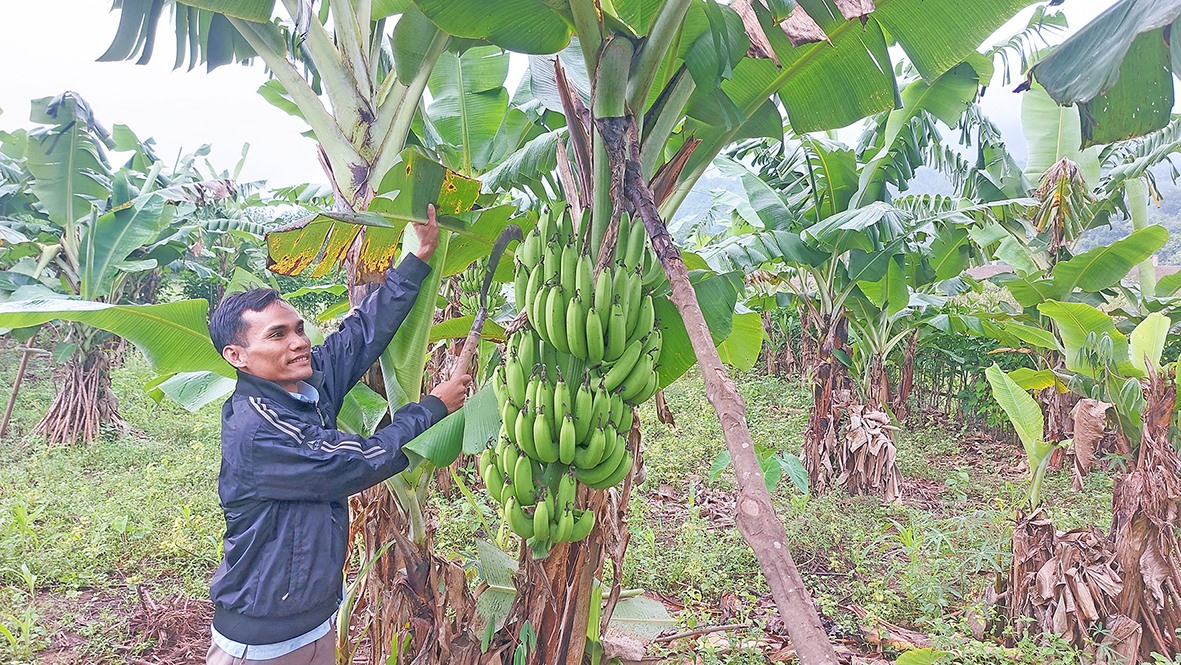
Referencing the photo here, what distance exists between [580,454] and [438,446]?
395 millimetres

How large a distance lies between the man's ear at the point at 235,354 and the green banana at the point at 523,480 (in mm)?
789

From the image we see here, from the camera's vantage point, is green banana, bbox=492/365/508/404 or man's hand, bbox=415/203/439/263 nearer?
green banana, bbox=492/365/508/404

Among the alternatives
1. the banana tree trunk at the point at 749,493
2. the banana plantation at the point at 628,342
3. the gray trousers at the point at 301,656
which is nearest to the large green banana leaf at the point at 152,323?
the banana plantation at the point at 628,342

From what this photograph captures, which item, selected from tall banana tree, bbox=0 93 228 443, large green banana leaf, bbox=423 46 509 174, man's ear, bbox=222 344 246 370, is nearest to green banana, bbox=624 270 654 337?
man's ear, bbox=222 344 246 370

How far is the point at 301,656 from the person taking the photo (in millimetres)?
1857

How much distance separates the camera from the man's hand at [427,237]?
204 centimetres

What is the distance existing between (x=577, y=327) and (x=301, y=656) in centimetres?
117

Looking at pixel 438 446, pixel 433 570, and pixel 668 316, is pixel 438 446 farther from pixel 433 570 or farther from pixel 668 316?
pixel 668 316

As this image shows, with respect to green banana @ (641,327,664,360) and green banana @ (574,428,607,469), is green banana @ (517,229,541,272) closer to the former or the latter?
green banana @ (641,327,664,360)

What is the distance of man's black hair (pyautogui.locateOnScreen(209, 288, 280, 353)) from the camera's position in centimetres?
184

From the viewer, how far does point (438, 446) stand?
1.87 m

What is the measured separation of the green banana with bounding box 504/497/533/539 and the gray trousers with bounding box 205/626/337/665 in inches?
25.2

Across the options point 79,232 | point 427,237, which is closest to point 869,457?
point 427,237

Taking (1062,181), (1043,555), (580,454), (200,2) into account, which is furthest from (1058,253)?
(200,2)
